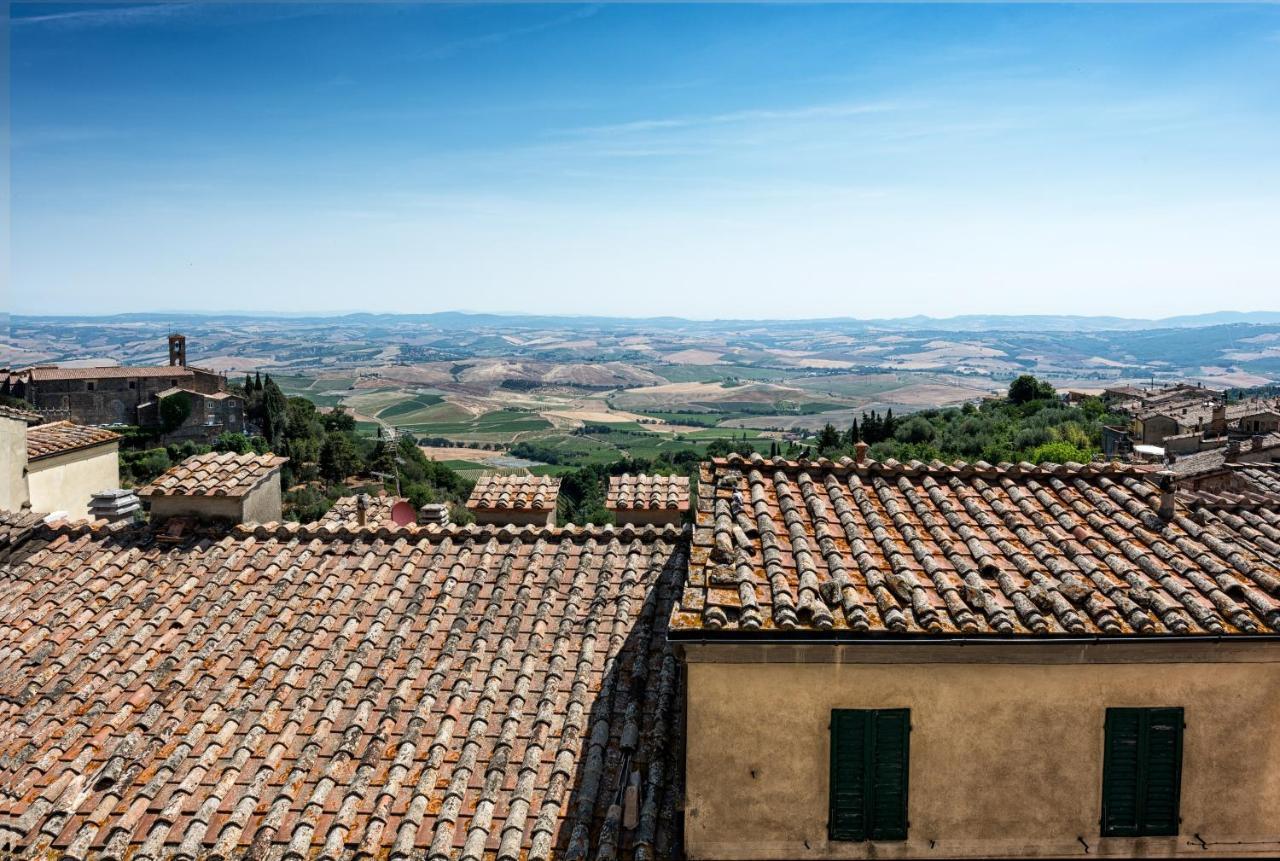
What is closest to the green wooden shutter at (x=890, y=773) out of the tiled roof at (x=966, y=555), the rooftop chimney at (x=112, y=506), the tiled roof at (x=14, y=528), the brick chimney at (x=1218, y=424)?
the tiled roof at (x=966, y=555)

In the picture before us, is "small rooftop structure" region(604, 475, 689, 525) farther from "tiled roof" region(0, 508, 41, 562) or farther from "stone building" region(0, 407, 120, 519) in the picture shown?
"stone building" region(0, 407, 120, 519)

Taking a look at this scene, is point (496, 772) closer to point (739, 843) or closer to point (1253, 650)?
point (739, 843)

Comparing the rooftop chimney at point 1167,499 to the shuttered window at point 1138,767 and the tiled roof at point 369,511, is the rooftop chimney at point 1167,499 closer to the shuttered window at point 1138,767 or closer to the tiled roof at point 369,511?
the shuttered window at point 1138,767

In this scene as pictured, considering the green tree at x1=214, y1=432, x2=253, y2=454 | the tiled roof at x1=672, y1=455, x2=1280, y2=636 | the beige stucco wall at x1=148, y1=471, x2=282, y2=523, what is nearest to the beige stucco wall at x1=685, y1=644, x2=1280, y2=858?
the tiled roof at x1=672, y1=455, x2=1280, y2=636

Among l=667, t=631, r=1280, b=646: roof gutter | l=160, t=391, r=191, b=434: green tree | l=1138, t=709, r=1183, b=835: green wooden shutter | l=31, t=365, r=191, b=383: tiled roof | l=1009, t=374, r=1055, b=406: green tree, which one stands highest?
l=667, t=631, r=1280, b=646: roof gutter

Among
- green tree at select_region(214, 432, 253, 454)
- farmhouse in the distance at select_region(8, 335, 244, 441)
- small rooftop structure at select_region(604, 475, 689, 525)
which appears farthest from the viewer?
farmhouse in the distance at select_region(8, 335, 244, 441)

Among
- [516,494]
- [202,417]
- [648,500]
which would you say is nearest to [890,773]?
[648,500]

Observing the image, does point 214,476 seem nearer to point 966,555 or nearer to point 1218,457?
point 966,555
